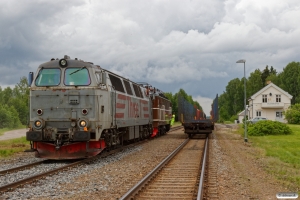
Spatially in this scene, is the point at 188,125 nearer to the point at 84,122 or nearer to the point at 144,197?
the point at 84,122

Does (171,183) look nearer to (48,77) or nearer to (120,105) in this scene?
(48,77)

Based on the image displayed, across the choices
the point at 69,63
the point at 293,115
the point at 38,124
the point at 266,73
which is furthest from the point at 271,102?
the point at 38,124

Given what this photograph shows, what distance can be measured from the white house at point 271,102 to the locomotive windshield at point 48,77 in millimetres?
67987

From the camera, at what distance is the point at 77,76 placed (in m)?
14.9

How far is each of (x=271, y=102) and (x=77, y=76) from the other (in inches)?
2765

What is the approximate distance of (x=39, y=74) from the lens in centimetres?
1516

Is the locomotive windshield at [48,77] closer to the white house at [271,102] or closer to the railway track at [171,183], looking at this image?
the railway track at [171,183]

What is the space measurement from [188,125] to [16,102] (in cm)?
7345

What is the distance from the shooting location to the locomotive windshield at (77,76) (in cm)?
1479

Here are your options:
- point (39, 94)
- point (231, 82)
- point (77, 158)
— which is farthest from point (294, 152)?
point (231, 82)

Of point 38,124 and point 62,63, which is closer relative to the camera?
point 38,124

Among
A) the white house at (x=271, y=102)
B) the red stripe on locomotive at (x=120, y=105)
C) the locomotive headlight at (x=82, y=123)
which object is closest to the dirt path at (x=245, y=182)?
the locomotive headlight at (x=82, y=123)

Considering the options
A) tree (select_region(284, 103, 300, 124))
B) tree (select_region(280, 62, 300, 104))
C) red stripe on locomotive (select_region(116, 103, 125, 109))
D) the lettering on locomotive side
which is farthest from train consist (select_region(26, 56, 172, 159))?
tree (select_region(280, 62, 300, 104))

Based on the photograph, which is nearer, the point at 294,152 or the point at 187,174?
the point at 187,174
